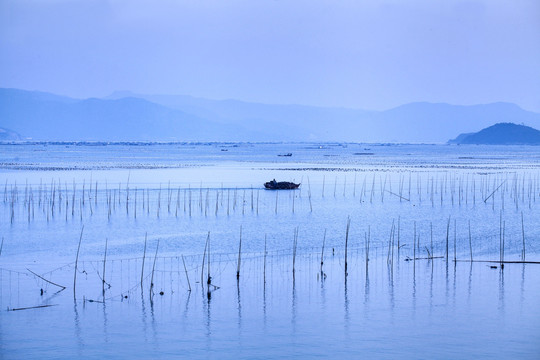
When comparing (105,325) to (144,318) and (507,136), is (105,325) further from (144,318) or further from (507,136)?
(507,136)

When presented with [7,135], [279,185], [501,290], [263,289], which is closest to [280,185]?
[279,185]

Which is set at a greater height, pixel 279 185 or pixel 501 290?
pixel 279 185

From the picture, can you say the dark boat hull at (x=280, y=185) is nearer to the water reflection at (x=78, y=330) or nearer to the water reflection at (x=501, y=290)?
the water reflection at (x=501, y=290)

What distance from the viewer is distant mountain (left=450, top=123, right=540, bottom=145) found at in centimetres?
14616

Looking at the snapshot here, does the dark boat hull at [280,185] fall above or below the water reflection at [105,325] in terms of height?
above

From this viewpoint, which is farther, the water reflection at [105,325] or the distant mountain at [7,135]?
the distant mountain at [7,135]

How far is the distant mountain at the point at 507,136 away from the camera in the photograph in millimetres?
146163

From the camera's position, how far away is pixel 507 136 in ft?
491

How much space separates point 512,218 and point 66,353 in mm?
14543

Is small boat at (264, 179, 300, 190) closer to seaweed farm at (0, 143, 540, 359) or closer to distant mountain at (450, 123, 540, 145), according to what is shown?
seaweed farm at (0, 143, 540, 359)

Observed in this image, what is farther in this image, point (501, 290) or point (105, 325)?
point (501, 290)

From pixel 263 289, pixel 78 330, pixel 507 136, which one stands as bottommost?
pixel 78 330

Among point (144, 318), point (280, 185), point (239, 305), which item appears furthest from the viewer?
point (280, 185)

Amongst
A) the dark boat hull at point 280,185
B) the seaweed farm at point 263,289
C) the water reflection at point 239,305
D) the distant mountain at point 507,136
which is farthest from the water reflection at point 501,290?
the distant mountain at point 507,136
